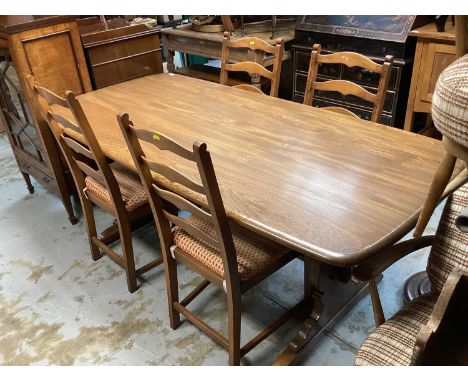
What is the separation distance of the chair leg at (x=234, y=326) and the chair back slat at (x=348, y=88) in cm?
105

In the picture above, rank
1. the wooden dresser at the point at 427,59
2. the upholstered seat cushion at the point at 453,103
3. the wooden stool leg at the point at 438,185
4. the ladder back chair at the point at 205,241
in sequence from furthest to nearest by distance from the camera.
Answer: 1. the wooden dresser at the point at 427,59
2. the ladder back chair at the point at 205,241
3. the wooden stool leg at the point at 438,185
4. the upholstered seat cushion at the point at 453,103

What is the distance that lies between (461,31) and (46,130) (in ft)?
7.43

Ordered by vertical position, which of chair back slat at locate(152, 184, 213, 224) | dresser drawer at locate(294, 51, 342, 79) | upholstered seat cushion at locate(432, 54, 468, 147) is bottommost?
dresser drawer at locate(294, 51, 342, 79)

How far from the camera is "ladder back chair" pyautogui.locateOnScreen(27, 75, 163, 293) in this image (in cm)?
167

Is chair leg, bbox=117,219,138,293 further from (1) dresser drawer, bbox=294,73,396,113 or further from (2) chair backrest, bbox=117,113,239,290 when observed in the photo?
(1) dresser drawer, bbox=294,73,396,113

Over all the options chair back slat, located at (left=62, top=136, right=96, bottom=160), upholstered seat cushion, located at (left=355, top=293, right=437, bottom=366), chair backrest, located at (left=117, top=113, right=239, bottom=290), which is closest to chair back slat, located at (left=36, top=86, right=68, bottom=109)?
chair back slat, located at (left=62, top=136, right=96, bottom=160)

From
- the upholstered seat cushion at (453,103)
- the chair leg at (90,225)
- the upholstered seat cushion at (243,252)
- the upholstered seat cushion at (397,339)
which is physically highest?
the upholstered seat cushion at (453,103)

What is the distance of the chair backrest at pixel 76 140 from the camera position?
159 centimetres

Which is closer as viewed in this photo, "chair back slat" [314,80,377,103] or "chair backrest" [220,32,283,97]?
"chair back slat" [314,80,377,103]

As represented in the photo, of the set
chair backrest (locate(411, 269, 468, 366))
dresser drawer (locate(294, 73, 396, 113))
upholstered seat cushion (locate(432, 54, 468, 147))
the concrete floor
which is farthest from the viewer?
dresser drawer (locate(294, 73, 396, 113))

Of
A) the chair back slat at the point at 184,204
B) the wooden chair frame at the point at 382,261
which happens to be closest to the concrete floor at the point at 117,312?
the wooden chair frame at the point at 382,261

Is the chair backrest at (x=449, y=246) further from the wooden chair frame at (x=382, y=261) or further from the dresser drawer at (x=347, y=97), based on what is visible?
the dresser drawer at (x=347, y=97)

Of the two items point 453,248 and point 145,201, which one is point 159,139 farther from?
point 453,248

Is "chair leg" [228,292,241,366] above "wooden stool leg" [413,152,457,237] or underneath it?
underneath
